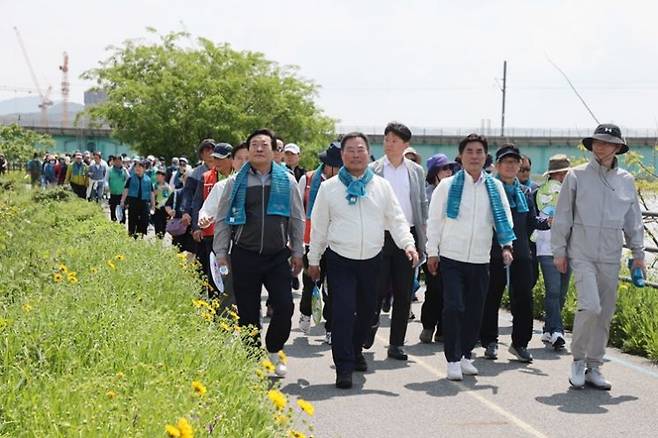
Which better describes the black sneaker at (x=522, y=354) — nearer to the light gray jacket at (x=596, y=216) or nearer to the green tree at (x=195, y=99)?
the light gray jacket at (x=596, y=216)

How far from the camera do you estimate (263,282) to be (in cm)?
817

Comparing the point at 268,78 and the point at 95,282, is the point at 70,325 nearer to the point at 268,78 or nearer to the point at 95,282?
the point at 95,282

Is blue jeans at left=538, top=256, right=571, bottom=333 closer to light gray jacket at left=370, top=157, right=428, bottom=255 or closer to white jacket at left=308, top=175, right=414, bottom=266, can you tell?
light gray jacket at left=370, top=157, right=428, bottom=255

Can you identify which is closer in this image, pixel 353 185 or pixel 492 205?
pixel 353 185

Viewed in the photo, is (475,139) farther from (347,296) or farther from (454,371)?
(454,371)

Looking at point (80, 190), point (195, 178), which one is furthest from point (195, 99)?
point (195, 178)

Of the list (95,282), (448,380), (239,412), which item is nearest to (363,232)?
(448,380)

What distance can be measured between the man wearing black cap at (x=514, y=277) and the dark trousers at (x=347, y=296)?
1.60 m

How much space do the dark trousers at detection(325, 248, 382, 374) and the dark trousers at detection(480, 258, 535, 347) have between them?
164cm

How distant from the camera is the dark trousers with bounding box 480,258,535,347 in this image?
30.1 feet

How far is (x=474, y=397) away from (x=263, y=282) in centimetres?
199

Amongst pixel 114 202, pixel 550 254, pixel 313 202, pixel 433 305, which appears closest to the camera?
pixel 313 202

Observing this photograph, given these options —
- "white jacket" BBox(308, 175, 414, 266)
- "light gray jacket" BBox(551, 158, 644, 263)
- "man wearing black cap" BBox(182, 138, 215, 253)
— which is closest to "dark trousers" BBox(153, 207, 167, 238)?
"man wearing black cap" BBox(182, 138, 215, 253)

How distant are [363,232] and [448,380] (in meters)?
1.48
